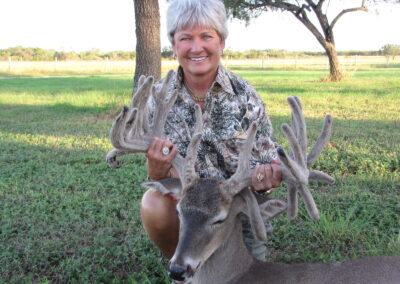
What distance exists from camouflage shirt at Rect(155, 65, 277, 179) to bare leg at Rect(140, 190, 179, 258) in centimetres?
38

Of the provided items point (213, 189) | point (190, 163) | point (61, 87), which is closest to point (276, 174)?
point (213, 189)

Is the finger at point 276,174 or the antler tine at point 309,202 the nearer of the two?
the antler tine at point 309,202

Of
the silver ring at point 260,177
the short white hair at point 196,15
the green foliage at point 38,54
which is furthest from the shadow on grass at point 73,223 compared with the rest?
the green foliage at point 38,54

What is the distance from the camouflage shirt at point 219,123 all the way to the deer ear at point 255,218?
0.67 metres

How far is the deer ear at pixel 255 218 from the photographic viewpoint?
280 centimetres

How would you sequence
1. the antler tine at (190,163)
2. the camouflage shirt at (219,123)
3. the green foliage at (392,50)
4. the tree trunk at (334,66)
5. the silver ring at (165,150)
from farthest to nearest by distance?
the green foliage at (392,50)
the tree trunk at (334,66)
the camouflage shirt at (219,123)
the silver ring at (165,150)
the antler tine at (190,163)

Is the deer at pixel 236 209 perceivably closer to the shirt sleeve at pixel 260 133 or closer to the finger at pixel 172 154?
the finger at pixel 172 154

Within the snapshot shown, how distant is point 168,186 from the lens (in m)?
3.14

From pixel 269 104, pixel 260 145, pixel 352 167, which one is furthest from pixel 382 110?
pixel 260 145

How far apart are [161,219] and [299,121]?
1314mm

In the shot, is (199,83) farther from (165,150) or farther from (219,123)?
(165,150)

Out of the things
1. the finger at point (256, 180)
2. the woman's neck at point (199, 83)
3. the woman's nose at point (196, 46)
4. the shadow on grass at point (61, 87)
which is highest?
the woman's nose at point (196, 46)

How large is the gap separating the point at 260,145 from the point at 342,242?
4.26 ft

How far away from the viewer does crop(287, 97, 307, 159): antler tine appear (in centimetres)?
281
